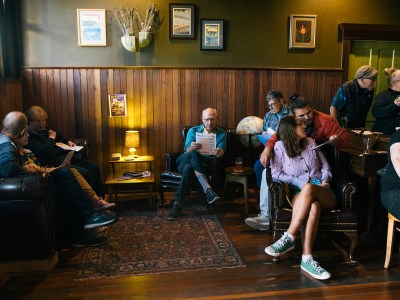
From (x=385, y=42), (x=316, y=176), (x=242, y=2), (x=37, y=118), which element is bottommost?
(x=316, y=176)

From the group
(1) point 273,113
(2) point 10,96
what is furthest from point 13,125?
(1) point 273,113

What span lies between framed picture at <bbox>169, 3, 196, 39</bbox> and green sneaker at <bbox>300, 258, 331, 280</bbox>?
319 centimetres

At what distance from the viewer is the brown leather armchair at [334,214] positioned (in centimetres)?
290

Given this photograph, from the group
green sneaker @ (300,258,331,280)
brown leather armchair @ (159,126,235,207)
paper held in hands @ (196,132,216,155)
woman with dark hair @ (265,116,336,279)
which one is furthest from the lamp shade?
green sneaker @ (300,258,331,280)

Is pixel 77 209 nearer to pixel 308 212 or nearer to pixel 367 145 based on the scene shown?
pixel 308 212

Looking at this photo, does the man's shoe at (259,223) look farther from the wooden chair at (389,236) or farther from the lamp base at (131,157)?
the lamp base at (131,157)

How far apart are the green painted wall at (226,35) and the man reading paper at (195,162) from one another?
1014 millimetres

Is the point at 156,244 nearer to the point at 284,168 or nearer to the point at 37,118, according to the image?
the point at 284,168

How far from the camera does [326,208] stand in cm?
294

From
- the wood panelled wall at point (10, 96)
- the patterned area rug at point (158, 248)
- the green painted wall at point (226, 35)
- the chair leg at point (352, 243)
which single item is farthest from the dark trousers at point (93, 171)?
the chair leg at point (352, 243)

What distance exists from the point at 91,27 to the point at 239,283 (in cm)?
356

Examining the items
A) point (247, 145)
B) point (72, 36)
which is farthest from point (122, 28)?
point (247, 145)

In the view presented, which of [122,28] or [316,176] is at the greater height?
[122,28]

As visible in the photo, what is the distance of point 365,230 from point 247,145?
173 cm
